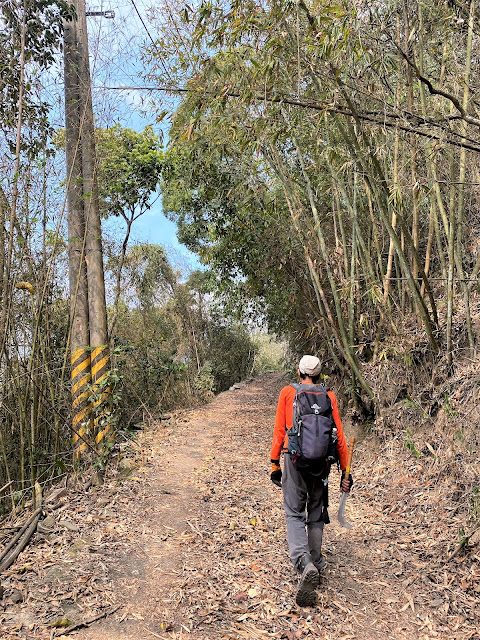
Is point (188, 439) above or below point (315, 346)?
below

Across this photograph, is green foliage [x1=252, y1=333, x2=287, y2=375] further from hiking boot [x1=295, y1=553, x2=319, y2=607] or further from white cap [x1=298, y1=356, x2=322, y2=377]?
hiking boot [x1=295, y1=553, x2=319, y2=607]

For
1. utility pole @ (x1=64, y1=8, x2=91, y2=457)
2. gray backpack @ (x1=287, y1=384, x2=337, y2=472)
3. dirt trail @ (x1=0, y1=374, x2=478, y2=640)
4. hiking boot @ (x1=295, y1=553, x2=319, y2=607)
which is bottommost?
dirt trail @ (x1=0, y1=374, x2=478, y2=640)

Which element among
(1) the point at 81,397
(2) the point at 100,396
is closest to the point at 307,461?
(2) the point at 100,396

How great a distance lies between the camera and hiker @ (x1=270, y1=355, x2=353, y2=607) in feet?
9.43

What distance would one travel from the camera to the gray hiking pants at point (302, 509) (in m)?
2.99

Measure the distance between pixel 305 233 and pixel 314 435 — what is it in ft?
13.9

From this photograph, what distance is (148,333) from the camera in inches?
389

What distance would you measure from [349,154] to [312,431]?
3.21m

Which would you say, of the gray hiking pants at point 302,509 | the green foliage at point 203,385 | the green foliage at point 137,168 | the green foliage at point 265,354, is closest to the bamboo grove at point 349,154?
the green foliage at point 137,168

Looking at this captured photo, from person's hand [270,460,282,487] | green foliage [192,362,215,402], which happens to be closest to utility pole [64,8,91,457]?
person's hand [270,460,282,487]

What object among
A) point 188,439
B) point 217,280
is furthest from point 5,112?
point 217,280

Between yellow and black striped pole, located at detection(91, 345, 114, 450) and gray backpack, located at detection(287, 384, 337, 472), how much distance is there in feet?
9.58

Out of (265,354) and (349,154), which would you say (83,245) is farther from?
(265,354)

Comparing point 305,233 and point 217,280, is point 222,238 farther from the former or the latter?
point 305,233
